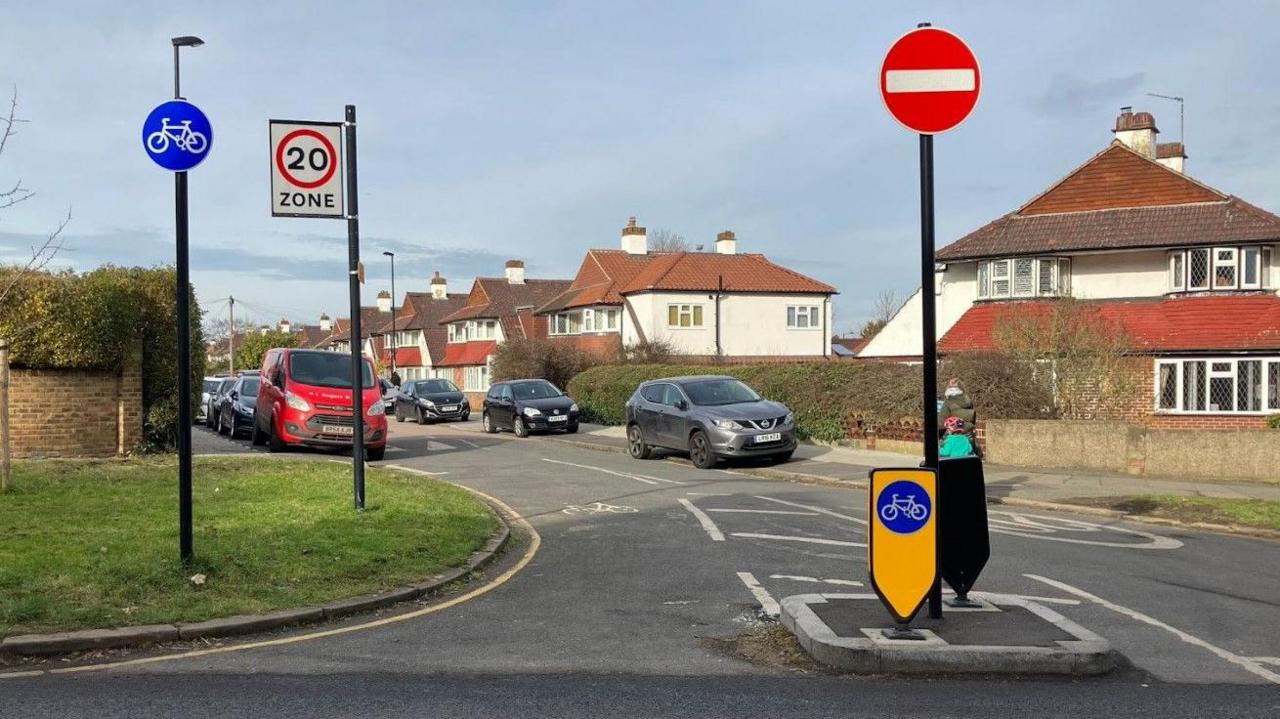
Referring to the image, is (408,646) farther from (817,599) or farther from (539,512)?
(539,512)

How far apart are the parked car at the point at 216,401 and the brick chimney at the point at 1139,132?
28754 millimetres

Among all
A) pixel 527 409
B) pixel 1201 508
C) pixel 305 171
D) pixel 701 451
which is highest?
pixel 305 171

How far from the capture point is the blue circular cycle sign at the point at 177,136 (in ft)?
25.9

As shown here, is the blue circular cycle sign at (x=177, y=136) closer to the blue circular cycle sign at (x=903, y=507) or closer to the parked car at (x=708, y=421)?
the blue circular cycle sign at (x=903, y=507)

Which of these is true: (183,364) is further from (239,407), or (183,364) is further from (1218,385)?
(1218,385)

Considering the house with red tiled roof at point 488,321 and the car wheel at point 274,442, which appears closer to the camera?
the car wheel at point 274,442

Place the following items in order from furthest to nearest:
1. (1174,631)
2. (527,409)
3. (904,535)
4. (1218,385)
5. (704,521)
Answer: (527,409) → (1218,385) → (704,521) → (1174,631) → (904,535)

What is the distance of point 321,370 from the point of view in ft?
67.9

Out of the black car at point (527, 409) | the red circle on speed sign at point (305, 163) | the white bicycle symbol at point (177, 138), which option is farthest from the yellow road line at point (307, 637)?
the black car at point (527, 409)

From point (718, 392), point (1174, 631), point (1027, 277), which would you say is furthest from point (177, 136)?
point (1027, 277)

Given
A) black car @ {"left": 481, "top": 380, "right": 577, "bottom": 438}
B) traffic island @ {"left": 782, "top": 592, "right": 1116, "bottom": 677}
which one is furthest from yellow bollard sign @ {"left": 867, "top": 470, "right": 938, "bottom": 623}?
black car @ {"left": 481, "top": 380, "right": 577, "bottom": 438}

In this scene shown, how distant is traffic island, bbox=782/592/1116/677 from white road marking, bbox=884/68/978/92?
3256mm

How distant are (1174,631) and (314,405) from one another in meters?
15.8

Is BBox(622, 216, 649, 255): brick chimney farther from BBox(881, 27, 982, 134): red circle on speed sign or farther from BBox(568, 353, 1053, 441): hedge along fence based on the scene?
BBox(881, 27, 982, 134): red circle on speed sign
